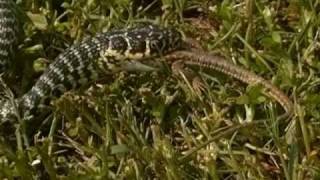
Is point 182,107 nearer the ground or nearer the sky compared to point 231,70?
nearer the ground

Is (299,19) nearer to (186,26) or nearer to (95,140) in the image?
(186,26)

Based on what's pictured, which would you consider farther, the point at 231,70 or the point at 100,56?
the point at 100,56

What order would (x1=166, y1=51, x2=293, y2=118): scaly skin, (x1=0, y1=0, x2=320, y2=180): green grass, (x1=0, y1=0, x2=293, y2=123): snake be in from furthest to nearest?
1. (x1=0, y1=0, x2=293, y2=123): snake
2. (x1=166, y1=51, x2=293, y2=118): scaly skin
3. (x1=0, y1=0, x2=320, y2=180): green grass

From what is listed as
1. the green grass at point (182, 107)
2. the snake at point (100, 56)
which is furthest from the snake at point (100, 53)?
the green grass at point (182, 107)

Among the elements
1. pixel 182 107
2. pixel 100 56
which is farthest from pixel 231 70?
pixel 100 56

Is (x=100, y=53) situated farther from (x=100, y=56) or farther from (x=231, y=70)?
(x=231, y=70)

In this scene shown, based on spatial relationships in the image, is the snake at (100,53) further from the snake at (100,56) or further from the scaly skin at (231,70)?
the scaly skin at (231,70)

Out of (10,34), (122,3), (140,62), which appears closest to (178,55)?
(140,62)

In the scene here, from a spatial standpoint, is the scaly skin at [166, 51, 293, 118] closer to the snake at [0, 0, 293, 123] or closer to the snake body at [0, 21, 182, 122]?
the snake at [0, 0, 293, 123]

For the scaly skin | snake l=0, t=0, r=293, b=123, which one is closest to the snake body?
snake l=0, t=0, r=293, b=123
